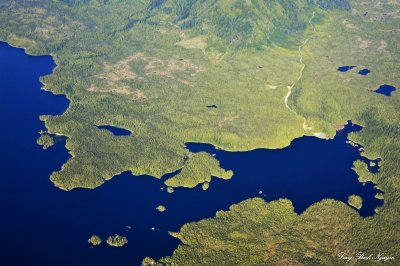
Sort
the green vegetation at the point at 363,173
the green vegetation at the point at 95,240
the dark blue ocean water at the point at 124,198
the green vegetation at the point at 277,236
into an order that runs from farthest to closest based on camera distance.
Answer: the green vegetation at the point at 363,173
the green vegetation at the point at 95,240
the dark blue ocean water at the point at 124,198
the green vegetation at the point at 277,236

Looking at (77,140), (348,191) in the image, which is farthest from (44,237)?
(348,191)

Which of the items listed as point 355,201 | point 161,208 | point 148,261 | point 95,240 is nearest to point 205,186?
point 161,208

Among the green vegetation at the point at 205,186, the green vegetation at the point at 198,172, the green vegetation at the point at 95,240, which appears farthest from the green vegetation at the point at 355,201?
the green vegetation at the point at 95,240

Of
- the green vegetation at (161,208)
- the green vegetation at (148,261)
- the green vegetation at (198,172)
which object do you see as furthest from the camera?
the green vegetation at (198,172)

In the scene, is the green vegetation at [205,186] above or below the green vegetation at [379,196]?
above

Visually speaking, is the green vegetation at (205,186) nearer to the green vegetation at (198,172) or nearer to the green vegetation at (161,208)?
the green vegetation at (198,172)

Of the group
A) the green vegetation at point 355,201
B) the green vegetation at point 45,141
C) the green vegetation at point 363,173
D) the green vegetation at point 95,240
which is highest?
the green vegetation at point 45,141
